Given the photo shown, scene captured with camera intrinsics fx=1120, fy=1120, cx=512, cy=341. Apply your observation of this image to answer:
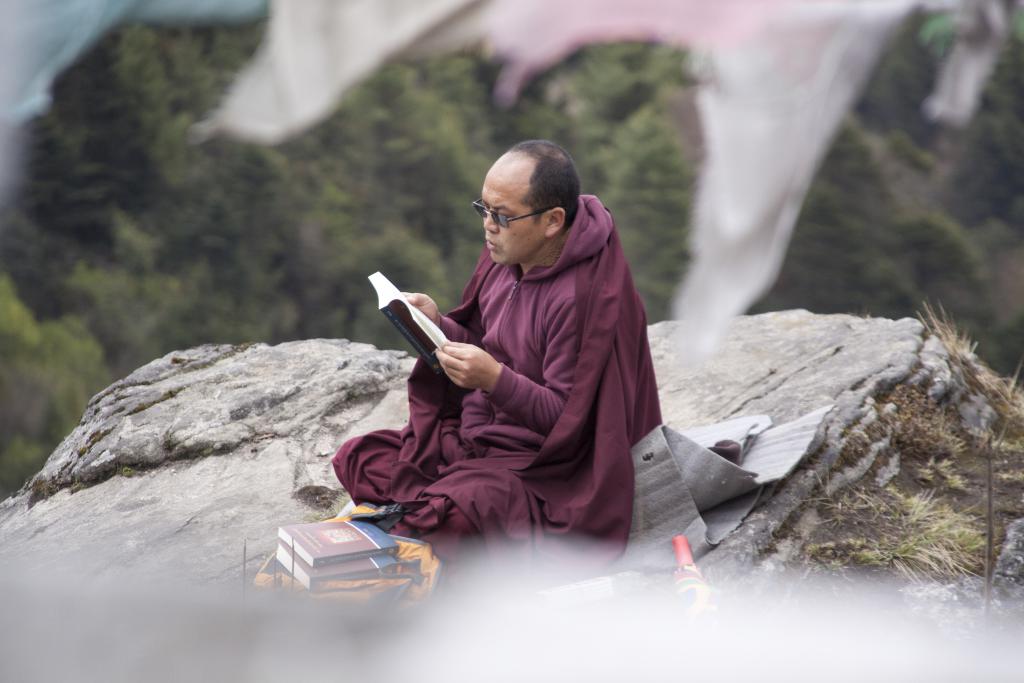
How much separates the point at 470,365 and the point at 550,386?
0.26 m

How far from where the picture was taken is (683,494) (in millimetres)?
2777

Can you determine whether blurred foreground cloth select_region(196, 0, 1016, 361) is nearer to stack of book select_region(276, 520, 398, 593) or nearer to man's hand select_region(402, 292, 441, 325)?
stack of book select_region(276, 520, 398, 593)

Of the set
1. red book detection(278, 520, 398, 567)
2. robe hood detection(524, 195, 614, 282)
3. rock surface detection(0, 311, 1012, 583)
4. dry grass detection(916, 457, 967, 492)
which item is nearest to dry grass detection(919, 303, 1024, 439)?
rock surface detection(0, 311, 1012, 583)

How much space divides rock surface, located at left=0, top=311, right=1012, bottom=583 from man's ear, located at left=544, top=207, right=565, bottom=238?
89 centimetres

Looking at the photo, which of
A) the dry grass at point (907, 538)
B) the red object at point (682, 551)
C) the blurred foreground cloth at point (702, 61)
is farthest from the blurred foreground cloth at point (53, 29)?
the dry grass at point (907, 538)

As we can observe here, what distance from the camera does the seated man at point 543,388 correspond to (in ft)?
8.43

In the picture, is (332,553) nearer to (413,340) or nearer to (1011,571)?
(413,340)

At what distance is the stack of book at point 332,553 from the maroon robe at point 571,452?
0.48ft

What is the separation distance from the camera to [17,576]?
47.7 inches

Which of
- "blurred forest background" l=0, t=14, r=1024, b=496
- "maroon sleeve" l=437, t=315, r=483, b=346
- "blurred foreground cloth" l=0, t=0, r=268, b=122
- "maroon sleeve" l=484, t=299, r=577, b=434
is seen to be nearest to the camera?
"blurred foreground cloth" l=0, t=0, r=268, b=122

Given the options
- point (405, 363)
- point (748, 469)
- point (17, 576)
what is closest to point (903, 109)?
point (405, 363)

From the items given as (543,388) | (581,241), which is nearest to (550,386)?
(543,388)

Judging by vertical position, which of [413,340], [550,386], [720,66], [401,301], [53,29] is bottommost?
[550,386]

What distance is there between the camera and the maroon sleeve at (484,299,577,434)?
260 centimetres
